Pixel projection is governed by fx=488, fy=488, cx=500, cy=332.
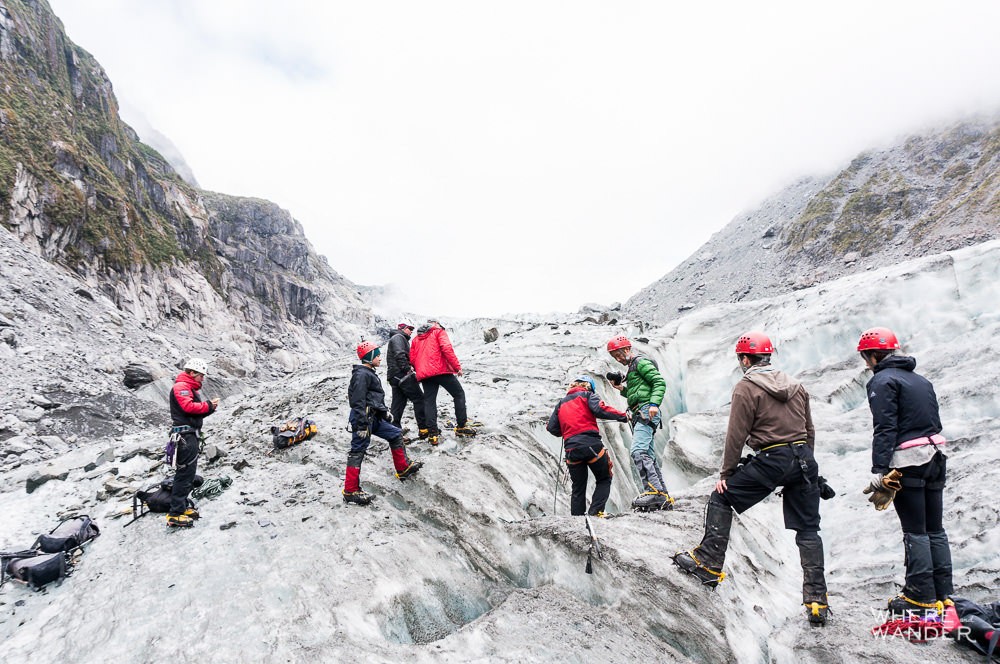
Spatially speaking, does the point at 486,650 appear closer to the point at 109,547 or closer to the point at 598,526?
the point at 598,526

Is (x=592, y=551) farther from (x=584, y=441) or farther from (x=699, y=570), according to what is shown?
(x=584, y=441)

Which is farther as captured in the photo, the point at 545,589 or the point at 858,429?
the point at 858,429

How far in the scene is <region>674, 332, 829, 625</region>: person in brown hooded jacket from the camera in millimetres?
4250

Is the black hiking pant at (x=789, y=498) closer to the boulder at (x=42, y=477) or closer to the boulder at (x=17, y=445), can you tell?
the boulder at (x=42, y=477)

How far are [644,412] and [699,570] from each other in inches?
109

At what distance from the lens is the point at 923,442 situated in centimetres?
424

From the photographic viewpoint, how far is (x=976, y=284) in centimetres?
1177

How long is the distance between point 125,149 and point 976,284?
81919 millimetres

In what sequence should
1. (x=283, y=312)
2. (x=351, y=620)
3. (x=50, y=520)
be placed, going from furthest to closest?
(x=283, y=312), (x=50, y=520), (x=351, y=620)

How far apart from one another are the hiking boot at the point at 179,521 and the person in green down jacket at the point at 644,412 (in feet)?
19.1

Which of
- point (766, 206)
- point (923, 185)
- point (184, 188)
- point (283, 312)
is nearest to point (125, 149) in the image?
point (184, 188)

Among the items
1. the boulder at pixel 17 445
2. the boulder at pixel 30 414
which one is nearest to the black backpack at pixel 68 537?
the boulder at pixel 17 445

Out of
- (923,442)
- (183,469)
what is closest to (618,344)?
(923,442)

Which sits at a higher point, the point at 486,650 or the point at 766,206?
the point at 766,206
